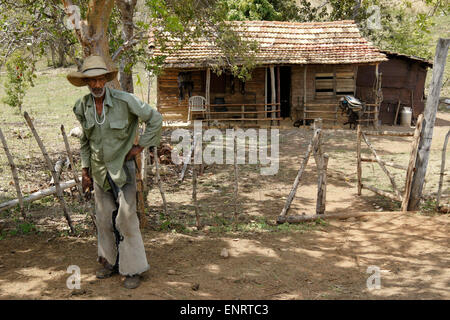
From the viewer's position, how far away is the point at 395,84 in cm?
1703

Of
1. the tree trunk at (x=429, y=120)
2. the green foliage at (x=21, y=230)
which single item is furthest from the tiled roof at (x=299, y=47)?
the green foliage at (x=21, y=230)

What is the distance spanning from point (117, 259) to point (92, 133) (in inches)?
46.1

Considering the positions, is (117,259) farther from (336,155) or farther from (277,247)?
(336,155)

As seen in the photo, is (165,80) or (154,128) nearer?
(154,128)

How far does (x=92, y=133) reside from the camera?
359 cm

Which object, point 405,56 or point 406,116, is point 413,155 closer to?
point 406,116

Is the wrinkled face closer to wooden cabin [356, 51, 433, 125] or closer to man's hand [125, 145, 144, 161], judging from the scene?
man's hand [125, 145, 144, 161]

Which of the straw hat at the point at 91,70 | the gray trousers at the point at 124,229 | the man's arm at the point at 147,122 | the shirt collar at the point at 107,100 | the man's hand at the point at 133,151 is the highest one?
the straw hat at the point at 91,70

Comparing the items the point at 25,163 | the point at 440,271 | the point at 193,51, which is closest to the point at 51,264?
the point at 440,271

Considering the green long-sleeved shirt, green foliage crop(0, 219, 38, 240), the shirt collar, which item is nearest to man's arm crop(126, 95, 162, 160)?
the green long-sleeved shirt

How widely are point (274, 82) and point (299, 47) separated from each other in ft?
5.71

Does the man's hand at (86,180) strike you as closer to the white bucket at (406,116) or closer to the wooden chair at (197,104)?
the wooden chair at (197,104)

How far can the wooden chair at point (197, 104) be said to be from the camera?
1586cm

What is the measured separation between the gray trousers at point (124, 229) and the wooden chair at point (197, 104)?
12.3 metres
